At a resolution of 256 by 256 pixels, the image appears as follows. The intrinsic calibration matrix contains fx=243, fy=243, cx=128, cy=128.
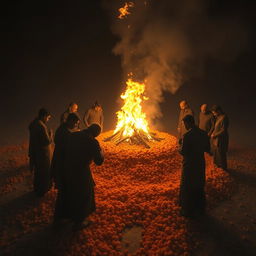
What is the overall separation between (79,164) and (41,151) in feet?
8.21

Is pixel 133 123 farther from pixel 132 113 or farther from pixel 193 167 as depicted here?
pixel 193 167

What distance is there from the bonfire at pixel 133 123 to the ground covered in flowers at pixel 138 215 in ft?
2.47

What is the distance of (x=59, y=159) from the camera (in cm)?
567

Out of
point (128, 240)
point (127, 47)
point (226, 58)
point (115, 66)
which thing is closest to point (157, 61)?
point (127, 47)

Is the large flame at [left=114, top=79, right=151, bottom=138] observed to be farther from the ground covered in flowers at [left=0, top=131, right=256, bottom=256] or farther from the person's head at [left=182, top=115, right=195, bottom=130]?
the person's head at [left=182, top=115, right=195, bottom=130]

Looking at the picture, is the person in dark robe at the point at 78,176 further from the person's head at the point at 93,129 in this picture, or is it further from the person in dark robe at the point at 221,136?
the person in dark robe at the point at 221,136

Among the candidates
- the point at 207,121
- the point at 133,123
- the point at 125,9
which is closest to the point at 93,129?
the point at 133,123

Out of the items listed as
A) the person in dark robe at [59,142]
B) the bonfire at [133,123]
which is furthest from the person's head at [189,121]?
the bonfire at [133,123]

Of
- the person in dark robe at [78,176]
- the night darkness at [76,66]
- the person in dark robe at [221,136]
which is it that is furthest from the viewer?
the night darkness at [76,66]

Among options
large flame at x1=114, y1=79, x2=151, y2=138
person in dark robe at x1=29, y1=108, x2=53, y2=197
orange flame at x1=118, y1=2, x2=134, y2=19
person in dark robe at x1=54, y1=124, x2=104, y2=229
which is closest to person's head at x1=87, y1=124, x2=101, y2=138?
person in dark robe at x1=54, y1=124, x2=104, y2=229

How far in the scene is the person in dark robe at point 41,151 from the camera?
712cm

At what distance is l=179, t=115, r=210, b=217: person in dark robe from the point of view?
5.87 metres

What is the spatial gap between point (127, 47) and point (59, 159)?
27.0 ft

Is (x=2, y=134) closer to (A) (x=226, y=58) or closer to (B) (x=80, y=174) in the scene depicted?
(B) (x=80, y=174)
